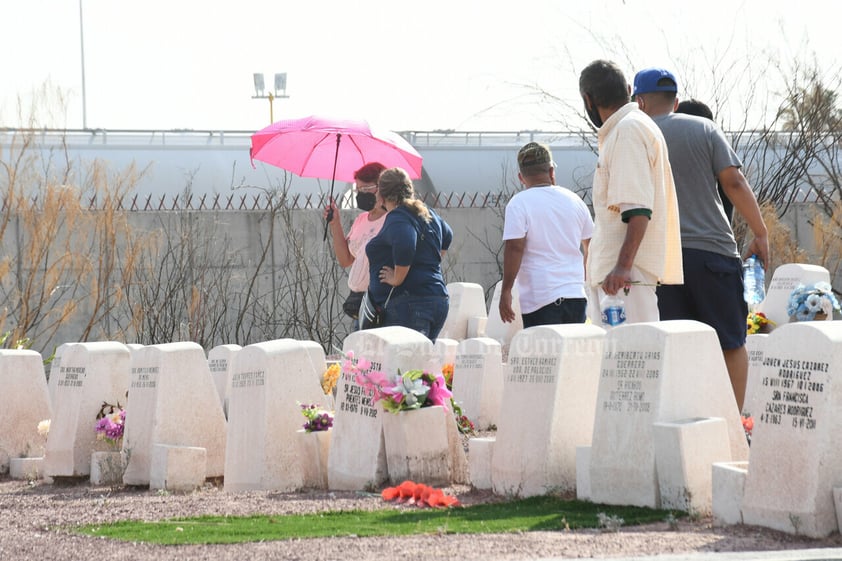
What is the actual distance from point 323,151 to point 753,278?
4033 mm

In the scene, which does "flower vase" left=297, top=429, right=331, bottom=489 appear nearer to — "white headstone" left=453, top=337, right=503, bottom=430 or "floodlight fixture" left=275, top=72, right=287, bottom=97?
"white headstone" left=453, top=337, right=503, bottom=430

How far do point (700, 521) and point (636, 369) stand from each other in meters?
0.72

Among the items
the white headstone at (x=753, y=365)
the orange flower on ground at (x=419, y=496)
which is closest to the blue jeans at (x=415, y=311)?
the orange flower on ground at (x=419, y=496)

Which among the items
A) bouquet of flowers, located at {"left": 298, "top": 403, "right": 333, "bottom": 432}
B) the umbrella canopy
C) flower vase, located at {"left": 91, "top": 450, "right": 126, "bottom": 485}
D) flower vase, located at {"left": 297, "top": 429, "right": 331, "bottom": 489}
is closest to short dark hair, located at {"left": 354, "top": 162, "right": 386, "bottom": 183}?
the umbrella canopy

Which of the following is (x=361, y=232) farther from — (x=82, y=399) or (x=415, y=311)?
(x=82, y=399)

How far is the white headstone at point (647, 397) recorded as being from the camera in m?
5.52

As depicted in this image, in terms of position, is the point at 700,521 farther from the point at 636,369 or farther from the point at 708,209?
the point at 708,209

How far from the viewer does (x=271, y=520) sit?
227 inches

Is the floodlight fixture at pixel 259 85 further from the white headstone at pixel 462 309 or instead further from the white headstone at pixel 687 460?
the white headstone at pixel 687 460

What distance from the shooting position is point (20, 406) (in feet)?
32.9

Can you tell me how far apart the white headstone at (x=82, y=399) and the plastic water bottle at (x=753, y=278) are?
14.4 feet

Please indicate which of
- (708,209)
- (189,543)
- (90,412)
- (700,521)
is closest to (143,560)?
(189,543)

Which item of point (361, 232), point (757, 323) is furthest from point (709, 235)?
point (757, 323)

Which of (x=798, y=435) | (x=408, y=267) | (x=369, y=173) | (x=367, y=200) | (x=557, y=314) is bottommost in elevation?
(x=798, y=435)
